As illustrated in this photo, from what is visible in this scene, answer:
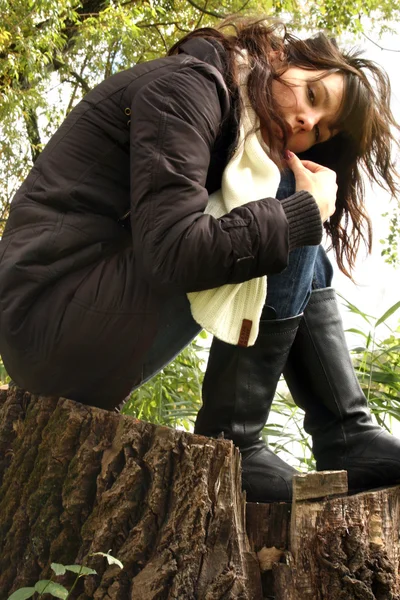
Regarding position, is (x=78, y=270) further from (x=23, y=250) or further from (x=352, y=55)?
(x=352, y=55)

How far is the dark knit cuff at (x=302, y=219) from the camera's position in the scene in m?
1.67

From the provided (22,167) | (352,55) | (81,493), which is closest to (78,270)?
(81,493)

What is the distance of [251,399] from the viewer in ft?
5.92

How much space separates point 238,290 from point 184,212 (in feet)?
0.77

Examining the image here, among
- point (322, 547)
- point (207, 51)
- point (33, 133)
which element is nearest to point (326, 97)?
point (207, 51)

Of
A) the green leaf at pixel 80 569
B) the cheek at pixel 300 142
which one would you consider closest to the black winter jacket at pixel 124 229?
the cheek at pixel 300 142

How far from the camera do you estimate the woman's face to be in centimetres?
189

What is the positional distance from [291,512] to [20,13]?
6446mm

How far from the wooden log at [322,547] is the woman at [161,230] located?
19cm

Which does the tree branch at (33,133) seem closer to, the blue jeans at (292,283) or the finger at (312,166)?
the finger at (312,166)

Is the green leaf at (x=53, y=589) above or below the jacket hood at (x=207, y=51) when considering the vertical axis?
below

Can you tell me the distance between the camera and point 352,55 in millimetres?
2082

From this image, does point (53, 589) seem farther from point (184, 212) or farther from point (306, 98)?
point (306, 98)

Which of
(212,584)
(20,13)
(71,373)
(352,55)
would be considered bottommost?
(212,584)
